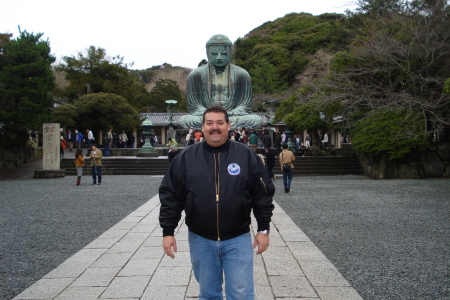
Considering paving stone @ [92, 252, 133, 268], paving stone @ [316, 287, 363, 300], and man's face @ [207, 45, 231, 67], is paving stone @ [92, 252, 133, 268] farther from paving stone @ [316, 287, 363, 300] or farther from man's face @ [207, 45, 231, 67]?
man's face @ [207, 45, 231, 67]

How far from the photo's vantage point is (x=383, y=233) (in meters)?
6.16

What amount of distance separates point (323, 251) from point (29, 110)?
43.3 ft

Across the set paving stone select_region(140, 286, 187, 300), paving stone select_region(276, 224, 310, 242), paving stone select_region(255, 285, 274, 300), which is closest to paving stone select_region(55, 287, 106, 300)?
paving stone select_region(140, 286, 187, 300)

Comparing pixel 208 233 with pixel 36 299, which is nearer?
pixel 208 233

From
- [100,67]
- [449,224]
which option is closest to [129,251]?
[449,224]

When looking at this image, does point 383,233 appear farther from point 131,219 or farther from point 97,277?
point 97,277

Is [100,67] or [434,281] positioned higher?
[100,67]

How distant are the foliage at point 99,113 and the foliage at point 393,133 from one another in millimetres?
18983

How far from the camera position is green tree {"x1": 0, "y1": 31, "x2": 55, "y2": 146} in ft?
49.9

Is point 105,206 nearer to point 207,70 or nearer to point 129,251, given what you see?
point 129,251

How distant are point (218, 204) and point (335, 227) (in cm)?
456

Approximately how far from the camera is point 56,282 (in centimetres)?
390

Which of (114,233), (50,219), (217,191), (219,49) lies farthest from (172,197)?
(219,49)

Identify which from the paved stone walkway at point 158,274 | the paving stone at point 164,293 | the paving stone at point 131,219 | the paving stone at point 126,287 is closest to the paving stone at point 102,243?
the paved stone walkway at point 158,274
